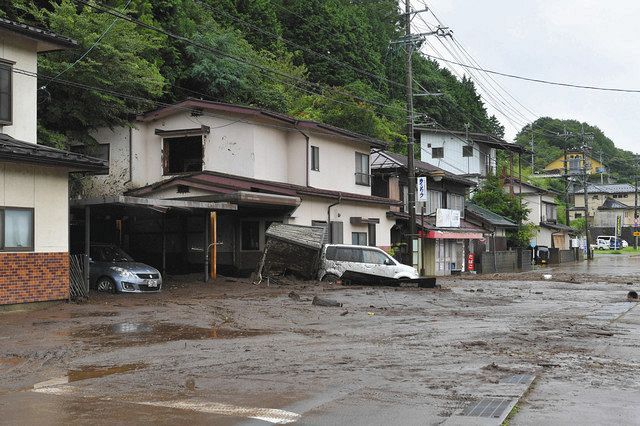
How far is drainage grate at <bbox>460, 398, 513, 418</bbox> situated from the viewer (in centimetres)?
670

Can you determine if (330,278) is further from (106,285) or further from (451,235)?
(451,235)

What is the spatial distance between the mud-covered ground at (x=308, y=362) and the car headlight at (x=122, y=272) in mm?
1585

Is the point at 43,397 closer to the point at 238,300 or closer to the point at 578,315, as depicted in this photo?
the point at 238,300

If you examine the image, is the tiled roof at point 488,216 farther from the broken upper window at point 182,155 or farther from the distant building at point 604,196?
the distant building at point 604,196

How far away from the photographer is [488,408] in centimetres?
695

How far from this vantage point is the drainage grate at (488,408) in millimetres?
6699

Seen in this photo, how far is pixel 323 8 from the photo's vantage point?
60250mm

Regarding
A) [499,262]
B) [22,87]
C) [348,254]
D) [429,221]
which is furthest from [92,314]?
[499,262]

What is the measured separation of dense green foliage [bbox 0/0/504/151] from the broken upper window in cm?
204

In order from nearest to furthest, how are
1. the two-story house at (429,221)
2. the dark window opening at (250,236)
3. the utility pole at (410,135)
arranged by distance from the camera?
the dark window opening at (250,236) < the utility pole at (410,135) < the two-story house at (429,221)

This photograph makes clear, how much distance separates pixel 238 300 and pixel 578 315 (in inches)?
347

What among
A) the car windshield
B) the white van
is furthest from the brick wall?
the white van

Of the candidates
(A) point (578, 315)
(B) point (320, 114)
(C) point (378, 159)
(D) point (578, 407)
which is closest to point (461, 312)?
(A) point (578, 315)

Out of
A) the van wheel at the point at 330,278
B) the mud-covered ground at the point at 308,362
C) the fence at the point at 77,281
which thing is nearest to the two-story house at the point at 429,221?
the van wheel at the point at 330,278
